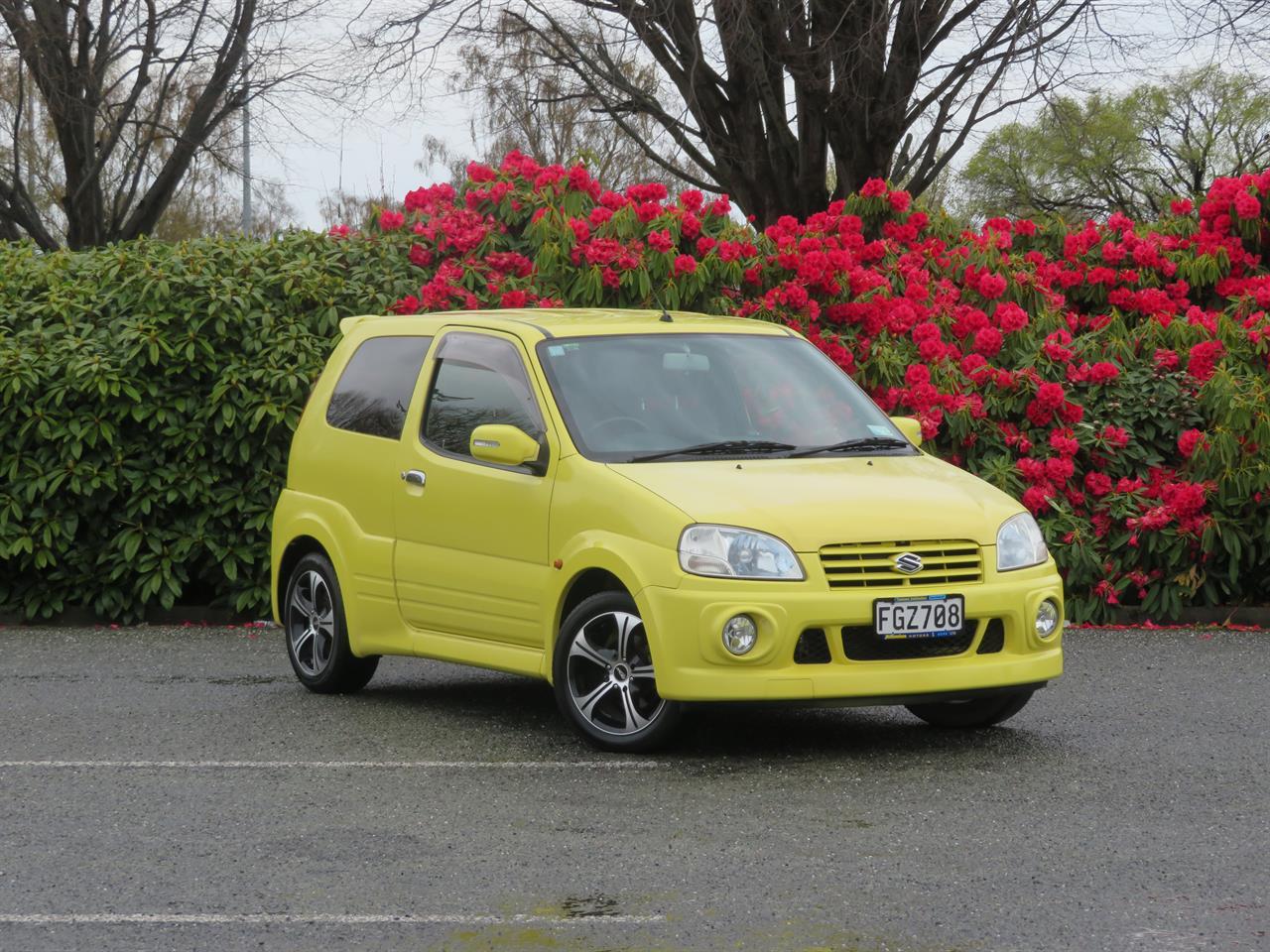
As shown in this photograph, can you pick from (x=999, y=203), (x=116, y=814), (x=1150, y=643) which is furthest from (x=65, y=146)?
(x=999, y=203)

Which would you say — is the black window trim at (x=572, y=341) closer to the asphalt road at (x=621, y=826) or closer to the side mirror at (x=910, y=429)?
the side mirror at (x=910, y=429)

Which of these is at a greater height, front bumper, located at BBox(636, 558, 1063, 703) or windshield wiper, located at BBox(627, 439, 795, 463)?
windshield wiper, located at BBox(627, 439, 795, 463)

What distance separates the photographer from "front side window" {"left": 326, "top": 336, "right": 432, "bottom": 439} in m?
9.37

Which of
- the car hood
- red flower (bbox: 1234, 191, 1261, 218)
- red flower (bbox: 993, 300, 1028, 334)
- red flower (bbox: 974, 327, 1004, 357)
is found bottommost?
the car hood

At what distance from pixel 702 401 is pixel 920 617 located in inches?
61.0

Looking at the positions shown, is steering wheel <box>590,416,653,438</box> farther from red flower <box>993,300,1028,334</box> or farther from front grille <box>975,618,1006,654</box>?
red flower <box>993,300,1028,334</box>

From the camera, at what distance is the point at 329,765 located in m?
7.82

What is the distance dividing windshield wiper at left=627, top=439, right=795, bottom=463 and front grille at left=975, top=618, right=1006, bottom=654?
3.79 feet

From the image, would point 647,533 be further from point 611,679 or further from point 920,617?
point 920,617

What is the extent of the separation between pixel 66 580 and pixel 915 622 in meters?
7.74

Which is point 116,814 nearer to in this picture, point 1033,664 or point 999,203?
point 1033,664

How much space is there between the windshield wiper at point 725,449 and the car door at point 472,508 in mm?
438

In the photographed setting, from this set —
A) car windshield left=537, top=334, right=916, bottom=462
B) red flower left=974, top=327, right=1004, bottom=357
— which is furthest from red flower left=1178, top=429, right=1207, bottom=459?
car windshield left=537, top=334, right=916, bottom=462

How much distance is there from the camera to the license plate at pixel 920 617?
24.3ft
